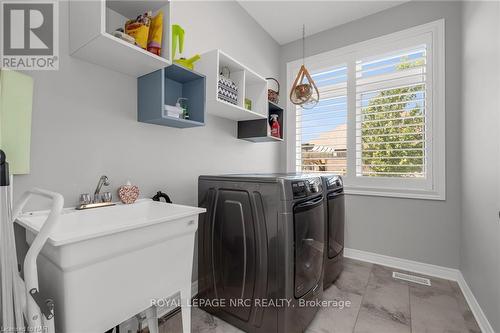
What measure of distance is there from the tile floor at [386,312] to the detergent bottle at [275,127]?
1508 mm

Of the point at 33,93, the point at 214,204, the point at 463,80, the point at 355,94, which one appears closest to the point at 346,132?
the point at 355,94

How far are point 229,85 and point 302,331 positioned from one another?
1.78m

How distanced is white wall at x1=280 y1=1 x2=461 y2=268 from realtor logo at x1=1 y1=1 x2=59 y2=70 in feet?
8.83

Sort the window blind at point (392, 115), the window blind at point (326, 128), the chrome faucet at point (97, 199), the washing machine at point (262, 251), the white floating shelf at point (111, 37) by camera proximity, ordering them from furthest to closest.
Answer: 1. the window blind at point (326, 128)
2. the window blind at point (392, 115)
3. the washing machine at point (262, 251)
4. the chrome faucet at point (97, 199)
5. the white floating shelf at point (111, 37)

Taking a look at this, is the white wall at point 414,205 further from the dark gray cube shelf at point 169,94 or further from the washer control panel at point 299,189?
the dark gray cube shelf at point 169,94

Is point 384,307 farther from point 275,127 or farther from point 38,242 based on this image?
point 38,242

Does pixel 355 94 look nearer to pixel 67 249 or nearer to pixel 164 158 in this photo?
pixel 164 158

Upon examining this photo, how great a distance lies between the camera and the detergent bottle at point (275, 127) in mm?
2457

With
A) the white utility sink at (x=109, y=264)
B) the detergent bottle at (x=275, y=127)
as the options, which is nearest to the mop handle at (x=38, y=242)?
the white utility sink at (x=109, y=264)

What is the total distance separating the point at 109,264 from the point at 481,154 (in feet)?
7.40

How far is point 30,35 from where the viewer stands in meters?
1.13

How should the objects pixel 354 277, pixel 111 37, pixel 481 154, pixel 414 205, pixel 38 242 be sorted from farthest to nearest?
pixel 414 205 → pixel 354 277 → pixel 481 154 → pixel 111 37 → pixel 38 242

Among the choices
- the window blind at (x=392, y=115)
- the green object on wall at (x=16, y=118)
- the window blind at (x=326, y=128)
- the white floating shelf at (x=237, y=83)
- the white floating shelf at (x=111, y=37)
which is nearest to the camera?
the green object on wall at (x=16, y=118)

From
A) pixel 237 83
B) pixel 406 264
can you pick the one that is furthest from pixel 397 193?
pixel 237 83
